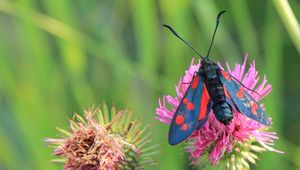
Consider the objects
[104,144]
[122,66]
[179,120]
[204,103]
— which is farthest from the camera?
[122,66]

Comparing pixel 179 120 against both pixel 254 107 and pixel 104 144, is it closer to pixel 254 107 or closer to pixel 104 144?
pixel 254 107

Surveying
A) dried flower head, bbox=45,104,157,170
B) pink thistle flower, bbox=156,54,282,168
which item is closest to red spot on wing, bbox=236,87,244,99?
pink thistle flower, bbox=156,54,282,168

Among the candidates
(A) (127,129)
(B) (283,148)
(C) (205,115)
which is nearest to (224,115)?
(C) (205,115)

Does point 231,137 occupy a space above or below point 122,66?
below

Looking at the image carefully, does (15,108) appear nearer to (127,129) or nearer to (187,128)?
(127,129)

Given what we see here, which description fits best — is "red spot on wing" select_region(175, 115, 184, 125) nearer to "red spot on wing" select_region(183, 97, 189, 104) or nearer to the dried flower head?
"red spot on wing" select_region(183, 97, 189, 104)

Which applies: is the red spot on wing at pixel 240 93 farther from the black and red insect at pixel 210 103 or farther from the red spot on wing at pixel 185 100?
the red spot on wing at pixel 185 100

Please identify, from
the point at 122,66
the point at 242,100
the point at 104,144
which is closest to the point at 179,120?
the point at 242,100
